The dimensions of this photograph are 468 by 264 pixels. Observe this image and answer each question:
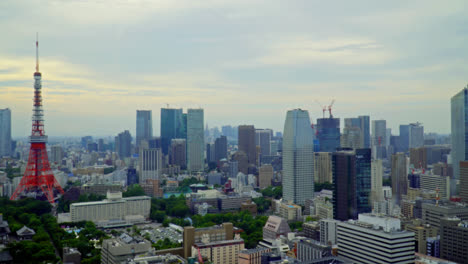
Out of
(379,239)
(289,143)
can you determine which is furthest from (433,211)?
→ (289,143)

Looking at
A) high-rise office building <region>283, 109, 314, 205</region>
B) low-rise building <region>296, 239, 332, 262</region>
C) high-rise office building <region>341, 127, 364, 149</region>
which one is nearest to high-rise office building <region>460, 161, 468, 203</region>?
high-rise office building <region>283, 109, 314, 205</region>

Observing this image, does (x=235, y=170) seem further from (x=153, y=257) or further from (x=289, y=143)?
(x=153, y=257)

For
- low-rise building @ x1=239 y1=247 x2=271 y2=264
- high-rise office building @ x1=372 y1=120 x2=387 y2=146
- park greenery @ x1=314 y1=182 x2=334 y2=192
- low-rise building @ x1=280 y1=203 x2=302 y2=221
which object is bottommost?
low-rise building @ x1=280 y1=203 x2=302 y2=221

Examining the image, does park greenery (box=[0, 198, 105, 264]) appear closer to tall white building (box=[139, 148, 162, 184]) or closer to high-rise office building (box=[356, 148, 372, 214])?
high-rise office building (box=[356, 148, 372, 214])

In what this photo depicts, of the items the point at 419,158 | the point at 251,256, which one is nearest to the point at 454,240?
the point at 251,256

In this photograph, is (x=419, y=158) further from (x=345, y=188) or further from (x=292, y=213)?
(x=345, y=188)
